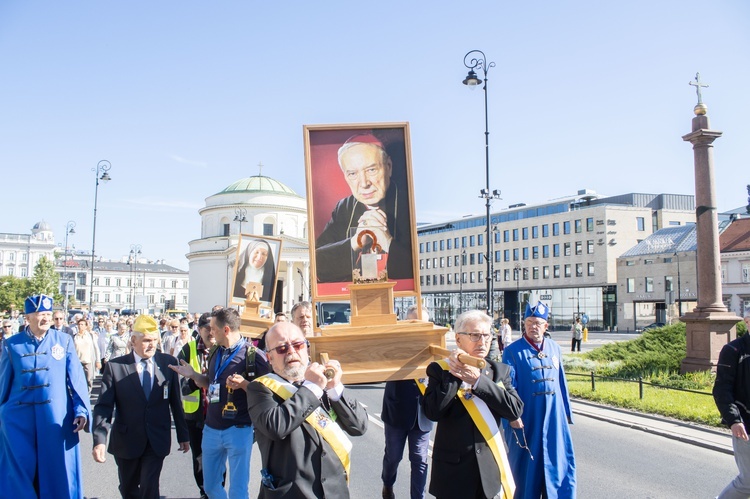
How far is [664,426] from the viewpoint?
11797 millimetres

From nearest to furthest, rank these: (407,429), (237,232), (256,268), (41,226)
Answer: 1. (407,429)
2. (256,268)
3. (237,232)
4. (41,226)

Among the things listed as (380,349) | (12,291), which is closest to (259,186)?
(12,291)

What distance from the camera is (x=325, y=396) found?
3887mm

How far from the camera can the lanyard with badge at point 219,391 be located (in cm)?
568

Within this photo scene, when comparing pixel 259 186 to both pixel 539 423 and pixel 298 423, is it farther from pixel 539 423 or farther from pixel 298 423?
pixel 298 423

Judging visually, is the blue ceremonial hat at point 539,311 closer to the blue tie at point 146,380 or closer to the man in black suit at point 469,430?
the man in black suit at point 469,430

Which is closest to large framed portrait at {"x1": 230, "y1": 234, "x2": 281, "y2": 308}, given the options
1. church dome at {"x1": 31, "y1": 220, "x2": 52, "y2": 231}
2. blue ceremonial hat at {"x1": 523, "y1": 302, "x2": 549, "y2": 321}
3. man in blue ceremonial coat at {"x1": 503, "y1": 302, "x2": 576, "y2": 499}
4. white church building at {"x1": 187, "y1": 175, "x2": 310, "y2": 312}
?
blue ceremonial hat at {"x1": 523, "y1": 302, "x2": 549, "y2": 321}

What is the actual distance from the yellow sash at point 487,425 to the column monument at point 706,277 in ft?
45.9

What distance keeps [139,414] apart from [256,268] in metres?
5.28

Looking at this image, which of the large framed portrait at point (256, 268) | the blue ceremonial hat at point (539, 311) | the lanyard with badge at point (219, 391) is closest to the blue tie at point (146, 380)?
the lanyard with badge at point (219, 391)

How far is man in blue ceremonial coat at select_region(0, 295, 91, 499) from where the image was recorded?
5625 mm

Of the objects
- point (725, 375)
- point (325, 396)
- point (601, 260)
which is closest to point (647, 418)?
point (725, 375)

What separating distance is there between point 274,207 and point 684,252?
158ft

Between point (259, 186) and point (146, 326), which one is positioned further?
point (259, 186)
